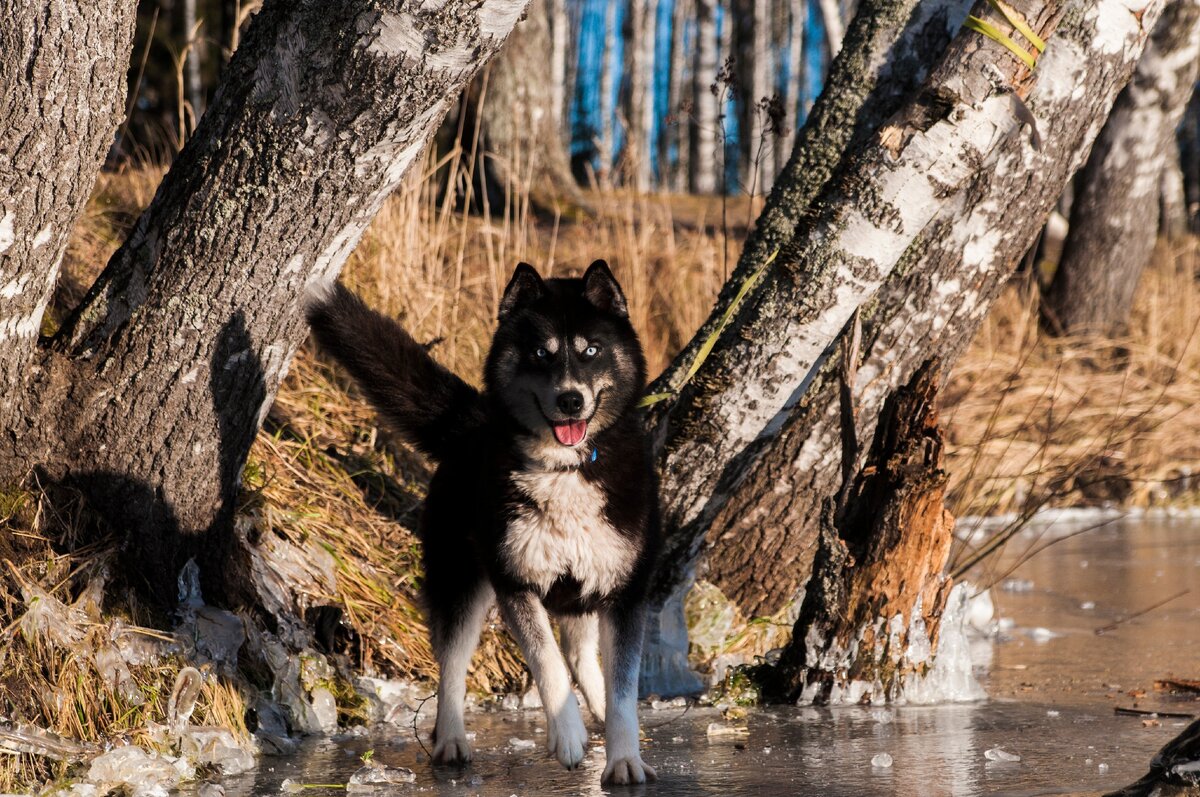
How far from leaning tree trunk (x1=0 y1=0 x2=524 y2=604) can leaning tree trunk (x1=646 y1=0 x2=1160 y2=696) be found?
142 cm

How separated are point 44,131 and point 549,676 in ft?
6.45

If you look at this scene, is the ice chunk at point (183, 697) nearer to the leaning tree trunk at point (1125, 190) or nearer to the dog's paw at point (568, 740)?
the dog's paw at point (568, 740)

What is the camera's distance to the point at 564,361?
3547 mm

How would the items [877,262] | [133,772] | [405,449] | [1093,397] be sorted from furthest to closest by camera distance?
1. [1093,397]
2. [405,449]
3. [877,262]
4. [133,772]

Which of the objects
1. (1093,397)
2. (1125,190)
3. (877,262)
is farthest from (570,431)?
(1125,190)

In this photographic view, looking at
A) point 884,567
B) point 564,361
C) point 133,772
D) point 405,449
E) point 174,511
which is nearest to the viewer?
point 133,772

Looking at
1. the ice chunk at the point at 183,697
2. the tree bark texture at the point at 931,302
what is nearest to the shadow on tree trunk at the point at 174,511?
the ice chunk at the point at 183,697

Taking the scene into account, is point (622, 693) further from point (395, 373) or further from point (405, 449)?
point (405, 449)

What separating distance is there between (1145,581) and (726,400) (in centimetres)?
320

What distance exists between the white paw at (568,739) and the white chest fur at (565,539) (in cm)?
37

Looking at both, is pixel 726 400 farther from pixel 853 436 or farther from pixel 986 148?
pixel 986 148

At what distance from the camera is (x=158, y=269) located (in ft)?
11.2

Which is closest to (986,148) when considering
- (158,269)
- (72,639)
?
(158,269)

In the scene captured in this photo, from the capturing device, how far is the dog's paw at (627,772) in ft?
10.4
